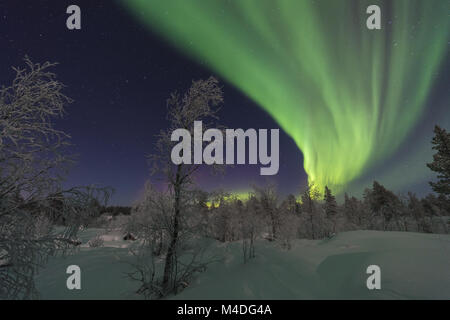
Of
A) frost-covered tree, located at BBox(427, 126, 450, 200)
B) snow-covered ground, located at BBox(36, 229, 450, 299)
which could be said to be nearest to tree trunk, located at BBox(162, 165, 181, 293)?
snow-covered ground, located at BBox(36, 229, 450, 299)

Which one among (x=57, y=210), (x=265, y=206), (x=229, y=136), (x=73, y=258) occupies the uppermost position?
(x=229, y=136)

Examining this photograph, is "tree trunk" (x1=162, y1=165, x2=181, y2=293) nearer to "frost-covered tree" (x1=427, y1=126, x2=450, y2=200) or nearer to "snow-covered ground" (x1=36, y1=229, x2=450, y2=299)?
"snow-covered ground" (x1=36, y1=229, x2=450, y2=299)

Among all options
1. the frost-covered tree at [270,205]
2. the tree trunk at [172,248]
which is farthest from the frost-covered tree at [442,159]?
the tree trunk at [172,248]

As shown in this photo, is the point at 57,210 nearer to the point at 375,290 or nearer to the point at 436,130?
the point at 375,290

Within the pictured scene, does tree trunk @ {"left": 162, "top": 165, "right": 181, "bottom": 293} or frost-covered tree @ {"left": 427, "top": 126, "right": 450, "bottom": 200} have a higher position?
frost-covered tree @ {"left": 427, "top": 126, "right": 450, "bottom": 200}

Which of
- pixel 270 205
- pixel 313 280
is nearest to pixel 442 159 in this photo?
pixel 270 205

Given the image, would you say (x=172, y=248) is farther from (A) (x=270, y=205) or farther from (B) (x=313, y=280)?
(A) (x=270, y=205)

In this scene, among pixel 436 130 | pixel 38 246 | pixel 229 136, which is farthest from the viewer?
pixel 436 130

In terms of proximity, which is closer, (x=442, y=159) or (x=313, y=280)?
(x=313, y=280)

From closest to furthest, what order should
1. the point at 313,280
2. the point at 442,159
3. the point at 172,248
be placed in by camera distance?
the point at 313,280 < the point at 172,248 < the point at 442,159

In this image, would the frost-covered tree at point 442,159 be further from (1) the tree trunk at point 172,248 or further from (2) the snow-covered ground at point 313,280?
(1) the tree trunk at point 172,248

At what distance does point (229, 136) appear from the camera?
703 cm
